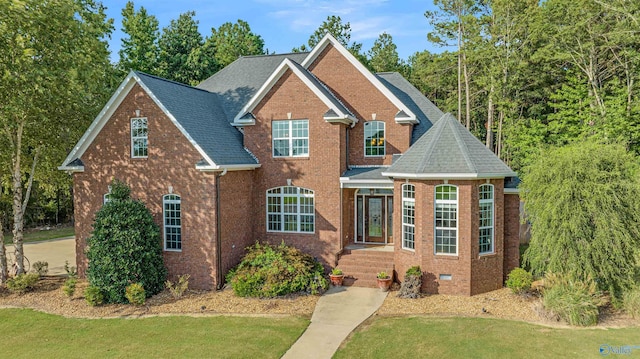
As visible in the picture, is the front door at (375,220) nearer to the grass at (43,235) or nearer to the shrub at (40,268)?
the shrub at (40,268)

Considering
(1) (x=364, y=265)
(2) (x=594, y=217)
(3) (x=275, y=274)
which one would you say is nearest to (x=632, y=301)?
(2) (x=594, y=217)

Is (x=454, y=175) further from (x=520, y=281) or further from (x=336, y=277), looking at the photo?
(x=336, y=277)

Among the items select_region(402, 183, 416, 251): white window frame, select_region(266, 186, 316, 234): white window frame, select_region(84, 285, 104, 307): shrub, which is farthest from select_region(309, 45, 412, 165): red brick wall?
select_region(84, 285, 104, 307): shrub

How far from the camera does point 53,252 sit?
24.7m

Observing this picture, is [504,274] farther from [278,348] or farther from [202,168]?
[202,168]

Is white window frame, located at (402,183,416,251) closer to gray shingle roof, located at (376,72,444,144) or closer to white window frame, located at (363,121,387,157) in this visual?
white window frame, located at (363,121,387,157)

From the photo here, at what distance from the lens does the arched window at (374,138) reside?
1888 cm

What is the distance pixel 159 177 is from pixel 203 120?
3.15 m

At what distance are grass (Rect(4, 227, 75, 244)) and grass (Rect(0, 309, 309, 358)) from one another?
19.6 metres

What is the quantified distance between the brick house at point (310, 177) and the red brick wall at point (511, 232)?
1.5 inches

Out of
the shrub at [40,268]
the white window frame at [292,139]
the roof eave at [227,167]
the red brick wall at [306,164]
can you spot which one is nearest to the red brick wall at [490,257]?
the red brick wall at [306,164]

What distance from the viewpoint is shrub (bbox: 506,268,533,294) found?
1390cm

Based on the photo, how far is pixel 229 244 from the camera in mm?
16547

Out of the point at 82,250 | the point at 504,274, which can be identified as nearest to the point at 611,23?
the point at 504,274
